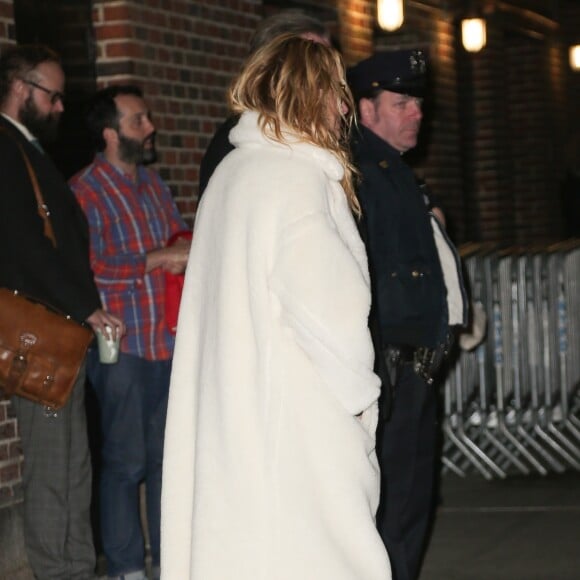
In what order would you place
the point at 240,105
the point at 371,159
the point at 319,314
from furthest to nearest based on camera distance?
the point at 371,159
the point at 240,105
the point at 319,314

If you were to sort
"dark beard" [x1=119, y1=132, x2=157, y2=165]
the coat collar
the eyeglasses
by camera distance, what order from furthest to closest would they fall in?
"dark beard" [x1=119, y1=132, x2=157, y2=165] → the eyeglasses → the coat collar

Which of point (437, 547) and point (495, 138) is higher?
point (495, 138)

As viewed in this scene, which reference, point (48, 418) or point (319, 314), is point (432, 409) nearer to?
point (48, 418)

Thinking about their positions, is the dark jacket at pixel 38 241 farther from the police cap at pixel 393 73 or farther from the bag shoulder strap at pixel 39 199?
the police cap at pixel 393 73

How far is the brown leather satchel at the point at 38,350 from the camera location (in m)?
5.75

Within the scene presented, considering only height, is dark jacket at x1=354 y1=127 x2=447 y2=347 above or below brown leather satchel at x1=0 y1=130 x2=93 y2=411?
above

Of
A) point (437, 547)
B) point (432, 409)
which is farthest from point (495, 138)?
point (432, 409)

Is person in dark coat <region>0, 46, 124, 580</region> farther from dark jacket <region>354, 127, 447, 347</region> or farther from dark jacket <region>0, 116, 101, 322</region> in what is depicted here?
dark jacket <region>354, 127, 447, 347</region>

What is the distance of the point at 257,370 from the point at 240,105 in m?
0.78

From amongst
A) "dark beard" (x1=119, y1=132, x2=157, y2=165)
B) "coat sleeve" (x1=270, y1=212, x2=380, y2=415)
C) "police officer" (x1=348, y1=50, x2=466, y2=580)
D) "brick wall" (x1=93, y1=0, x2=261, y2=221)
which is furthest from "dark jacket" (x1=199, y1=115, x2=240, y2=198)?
"brick wall" (x1=93, y1=0, x2=261, y2=221)

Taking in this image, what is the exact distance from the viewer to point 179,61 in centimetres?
819

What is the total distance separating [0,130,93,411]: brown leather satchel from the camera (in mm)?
5750

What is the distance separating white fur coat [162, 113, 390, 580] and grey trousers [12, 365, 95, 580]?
178 cm

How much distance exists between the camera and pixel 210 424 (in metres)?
4.34
